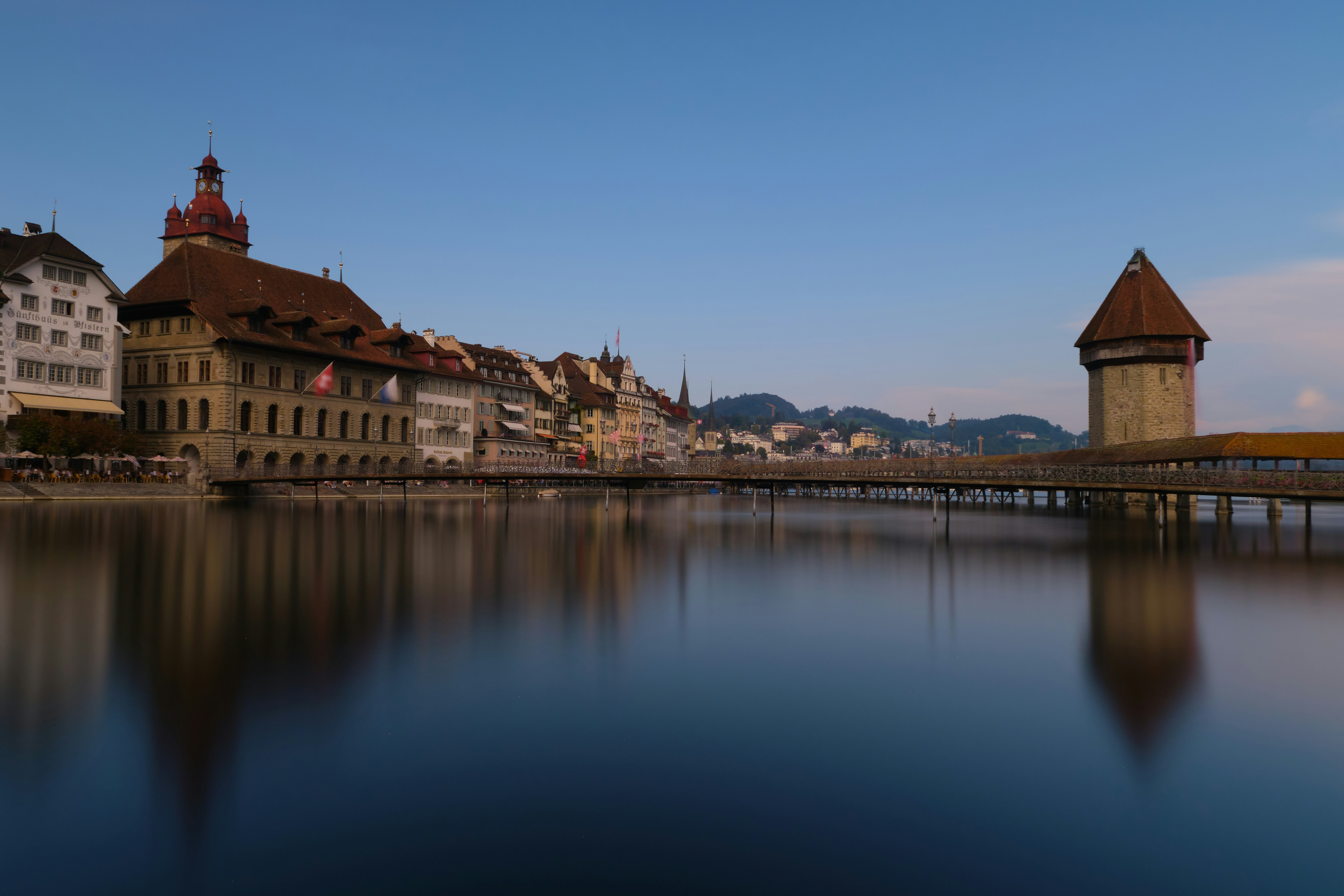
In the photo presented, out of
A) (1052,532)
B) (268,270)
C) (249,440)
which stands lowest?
(1052,532)

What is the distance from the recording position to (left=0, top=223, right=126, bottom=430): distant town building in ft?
199

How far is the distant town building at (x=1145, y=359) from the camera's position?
264 feet

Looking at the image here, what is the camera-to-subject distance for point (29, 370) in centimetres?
6212

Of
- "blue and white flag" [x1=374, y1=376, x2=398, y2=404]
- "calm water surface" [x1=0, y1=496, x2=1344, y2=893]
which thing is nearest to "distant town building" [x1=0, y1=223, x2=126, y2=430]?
"blue and white flag" [x1=374, y1=376, x2=398, y2=404]

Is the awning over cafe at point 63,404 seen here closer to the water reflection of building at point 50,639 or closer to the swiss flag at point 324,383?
the swiss flag at point 324,383

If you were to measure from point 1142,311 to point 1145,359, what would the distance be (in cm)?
442

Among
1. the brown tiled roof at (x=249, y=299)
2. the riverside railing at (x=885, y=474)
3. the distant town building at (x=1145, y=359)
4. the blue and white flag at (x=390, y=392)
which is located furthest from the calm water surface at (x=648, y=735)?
the distant town building at (x=1145, y=359)

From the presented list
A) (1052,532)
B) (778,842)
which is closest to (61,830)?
(778,842)

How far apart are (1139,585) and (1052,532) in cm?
2825

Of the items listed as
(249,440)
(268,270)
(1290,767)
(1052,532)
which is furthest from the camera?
(268,270)

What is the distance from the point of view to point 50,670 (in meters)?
14.5

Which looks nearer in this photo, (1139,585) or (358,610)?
(358,610)

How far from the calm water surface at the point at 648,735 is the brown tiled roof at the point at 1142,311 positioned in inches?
2305

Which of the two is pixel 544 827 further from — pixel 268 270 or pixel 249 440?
pixel 268 270
